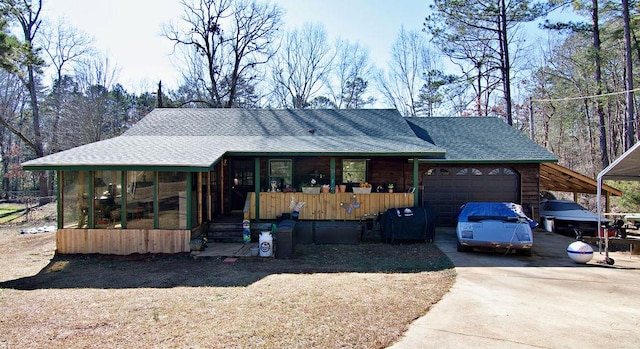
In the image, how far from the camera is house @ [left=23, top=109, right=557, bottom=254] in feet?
28.3

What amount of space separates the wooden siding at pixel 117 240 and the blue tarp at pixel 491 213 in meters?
6.85

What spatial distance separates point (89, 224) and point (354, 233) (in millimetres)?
6582

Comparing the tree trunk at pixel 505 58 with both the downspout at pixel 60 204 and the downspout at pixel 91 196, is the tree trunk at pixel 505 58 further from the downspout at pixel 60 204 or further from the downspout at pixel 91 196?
the downspout at pixel 60 204

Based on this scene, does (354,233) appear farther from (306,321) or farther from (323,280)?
(306,321)

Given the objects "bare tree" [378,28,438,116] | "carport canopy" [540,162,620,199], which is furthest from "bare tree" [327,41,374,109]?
"carport canopy" [540,162,620,199]

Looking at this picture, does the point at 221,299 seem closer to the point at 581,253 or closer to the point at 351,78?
the point at 581,253

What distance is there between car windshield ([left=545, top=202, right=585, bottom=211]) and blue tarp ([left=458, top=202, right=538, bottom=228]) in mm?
3812

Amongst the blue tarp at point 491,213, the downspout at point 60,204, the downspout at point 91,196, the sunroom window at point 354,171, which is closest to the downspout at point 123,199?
the downspout at point 91,196

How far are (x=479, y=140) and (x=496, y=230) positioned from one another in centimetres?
557

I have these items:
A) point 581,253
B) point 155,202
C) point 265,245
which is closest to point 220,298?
point 265,245

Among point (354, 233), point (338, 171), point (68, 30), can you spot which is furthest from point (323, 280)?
point (68, 30)

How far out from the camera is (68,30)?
81.2ft

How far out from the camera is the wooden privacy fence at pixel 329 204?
1005cm

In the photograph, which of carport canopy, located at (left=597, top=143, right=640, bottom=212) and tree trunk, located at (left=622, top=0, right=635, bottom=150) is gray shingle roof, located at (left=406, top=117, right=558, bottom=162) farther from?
tree trunk, located at (left=622, top=0, right=635, bottom=150)
